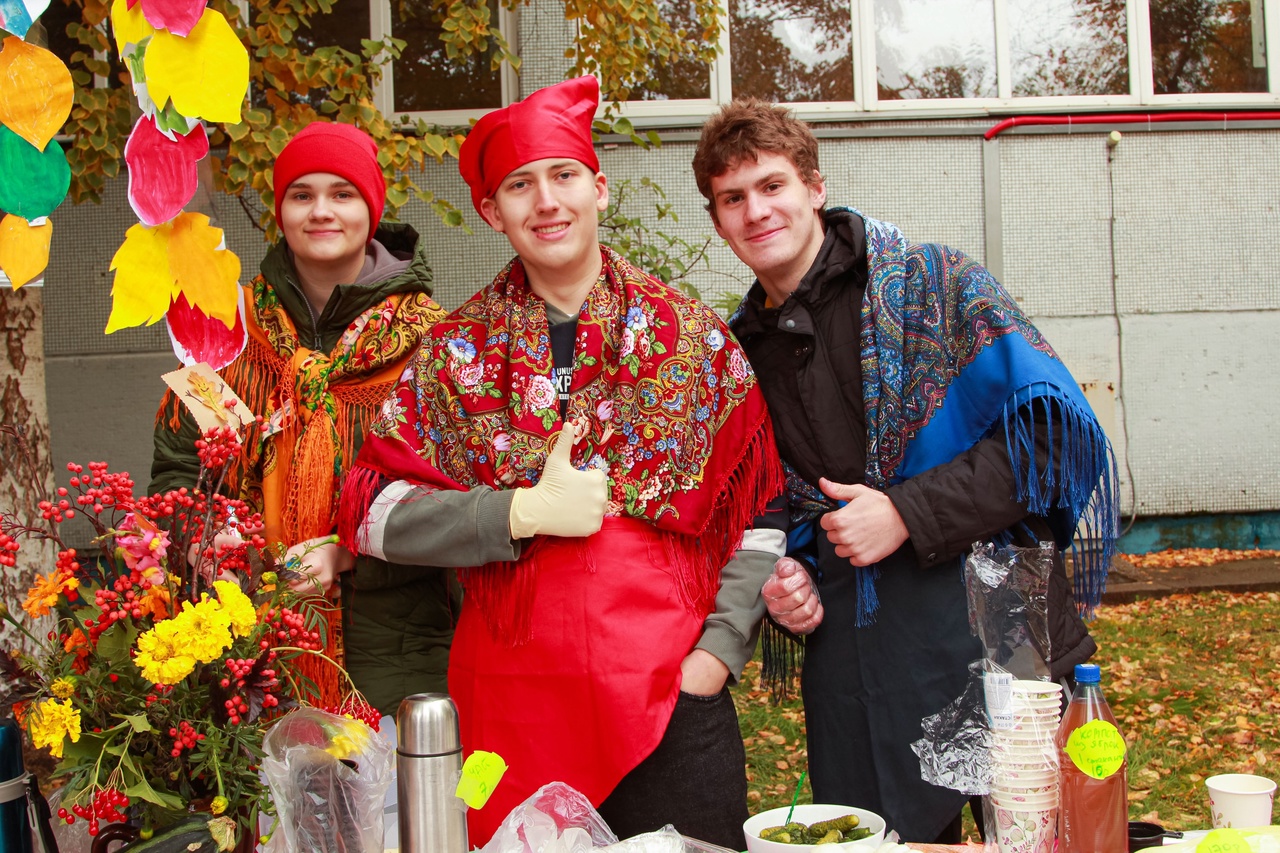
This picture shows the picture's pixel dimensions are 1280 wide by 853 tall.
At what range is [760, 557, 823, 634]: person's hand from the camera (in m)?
1.89

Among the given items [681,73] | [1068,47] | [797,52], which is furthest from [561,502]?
[1068,47]

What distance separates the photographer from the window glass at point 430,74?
5789 millimetres

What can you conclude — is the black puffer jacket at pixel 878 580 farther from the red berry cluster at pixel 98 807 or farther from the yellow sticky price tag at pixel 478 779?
the red berry cluster at pixel 98 807

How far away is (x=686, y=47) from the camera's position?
452 cm

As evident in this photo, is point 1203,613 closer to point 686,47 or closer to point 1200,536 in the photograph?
point 1200,536

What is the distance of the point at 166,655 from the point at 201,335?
0.51m

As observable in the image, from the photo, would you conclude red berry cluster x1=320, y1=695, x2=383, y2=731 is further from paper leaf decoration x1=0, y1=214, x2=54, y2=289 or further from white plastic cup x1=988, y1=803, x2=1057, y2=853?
white plastic cup x1=988, y1=803, x2=1057, y2=853

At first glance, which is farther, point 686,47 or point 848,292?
point 686,47

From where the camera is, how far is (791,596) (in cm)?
189

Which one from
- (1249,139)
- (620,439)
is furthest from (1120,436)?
(620,439)

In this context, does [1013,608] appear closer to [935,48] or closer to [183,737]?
[183,737]

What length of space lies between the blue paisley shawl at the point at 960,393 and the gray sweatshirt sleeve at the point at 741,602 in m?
0.14

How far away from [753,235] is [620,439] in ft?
1.66

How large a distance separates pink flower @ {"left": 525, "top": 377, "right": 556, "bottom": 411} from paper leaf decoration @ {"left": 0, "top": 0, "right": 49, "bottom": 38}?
881 millimetres
